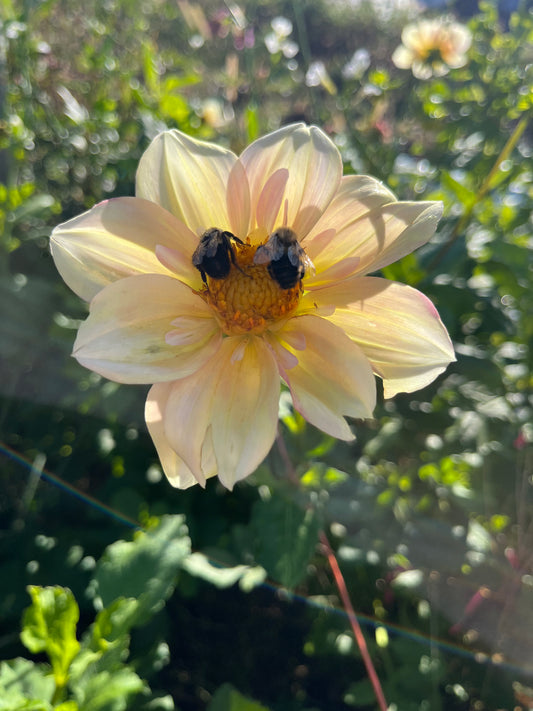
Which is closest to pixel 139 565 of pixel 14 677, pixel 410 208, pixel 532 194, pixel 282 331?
pixel 14 677

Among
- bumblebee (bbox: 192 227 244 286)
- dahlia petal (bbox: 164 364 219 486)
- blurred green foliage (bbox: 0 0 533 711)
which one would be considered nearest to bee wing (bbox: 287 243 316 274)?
bumblebee (bbox: 192 227 244 286)

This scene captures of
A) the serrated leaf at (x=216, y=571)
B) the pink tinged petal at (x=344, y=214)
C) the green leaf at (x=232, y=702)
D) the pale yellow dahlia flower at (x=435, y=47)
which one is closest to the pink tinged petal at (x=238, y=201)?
the pink tinged petal at (x=344, y=214)

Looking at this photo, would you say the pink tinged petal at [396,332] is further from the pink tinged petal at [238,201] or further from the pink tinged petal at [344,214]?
the pink tinged petal at [238,201]

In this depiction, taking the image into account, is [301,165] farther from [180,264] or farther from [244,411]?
[244,411]

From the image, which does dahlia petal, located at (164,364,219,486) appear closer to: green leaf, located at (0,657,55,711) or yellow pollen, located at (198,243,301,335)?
yellow pollen, located at (198,243,301,335)

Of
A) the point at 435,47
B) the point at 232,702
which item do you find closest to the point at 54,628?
the point at 232,702

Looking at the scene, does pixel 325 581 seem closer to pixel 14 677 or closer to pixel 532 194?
pixel 14 677
